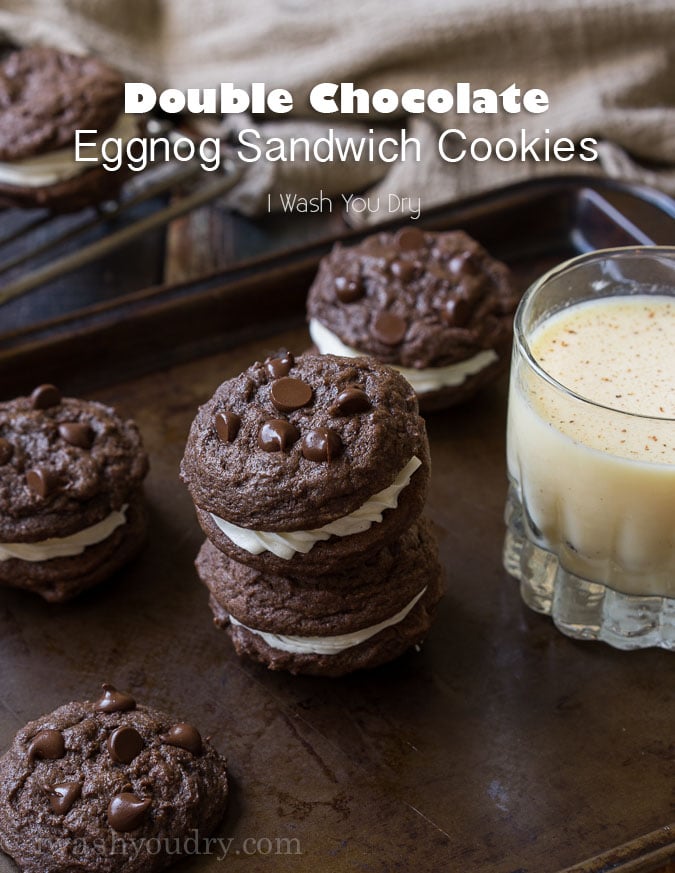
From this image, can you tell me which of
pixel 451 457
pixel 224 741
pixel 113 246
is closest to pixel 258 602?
pixel 224 741

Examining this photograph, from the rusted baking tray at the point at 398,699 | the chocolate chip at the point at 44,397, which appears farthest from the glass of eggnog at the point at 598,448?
the chocolate chip at the point at 44,397

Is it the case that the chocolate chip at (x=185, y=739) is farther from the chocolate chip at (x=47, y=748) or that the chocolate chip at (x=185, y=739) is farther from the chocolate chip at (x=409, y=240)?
the chocolate chip at (x=409, y=240)

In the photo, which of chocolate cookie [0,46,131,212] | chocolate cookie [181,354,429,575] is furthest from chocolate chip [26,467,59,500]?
chocolate cookie [0,46,131,212]

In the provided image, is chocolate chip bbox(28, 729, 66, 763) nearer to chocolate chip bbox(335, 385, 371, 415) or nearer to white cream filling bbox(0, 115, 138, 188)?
chocolate chip bbox(335, 385, 371, 415)

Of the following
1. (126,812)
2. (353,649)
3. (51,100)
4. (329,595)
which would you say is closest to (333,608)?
(329,595)

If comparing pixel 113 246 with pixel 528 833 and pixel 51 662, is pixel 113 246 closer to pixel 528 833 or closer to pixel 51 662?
pixel 51 662

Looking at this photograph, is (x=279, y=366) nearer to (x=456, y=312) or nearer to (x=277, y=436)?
(x=277, y=436)
